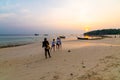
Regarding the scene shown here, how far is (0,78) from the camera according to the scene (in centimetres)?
948

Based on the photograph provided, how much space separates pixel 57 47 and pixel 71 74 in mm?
17491

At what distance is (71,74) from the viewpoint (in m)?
8.83

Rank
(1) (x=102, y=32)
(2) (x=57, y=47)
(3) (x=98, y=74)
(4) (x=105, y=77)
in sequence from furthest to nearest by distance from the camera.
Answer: (1) (x=102, y=32) → (2) (x=57, y=47) → (3) (x=98, y=74) → (4) (x=105, y=77)

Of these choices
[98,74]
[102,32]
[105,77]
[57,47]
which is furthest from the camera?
[102,32]

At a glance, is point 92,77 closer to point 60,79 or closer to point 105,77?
point 105,77

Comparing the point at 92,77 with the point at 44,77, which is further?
the point at 44,77

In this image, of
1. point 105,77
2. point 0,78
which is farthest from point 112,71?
point 0,78

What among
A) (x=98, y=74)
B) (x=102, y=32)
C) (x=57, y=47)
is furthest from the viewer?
(x=102, y=32)

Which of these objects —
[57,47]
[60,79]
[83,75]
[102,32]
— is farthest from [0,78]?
[102,32]

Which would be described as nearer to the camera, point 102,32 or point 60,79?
point 60,79

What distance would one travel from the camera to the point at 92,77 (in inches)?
315

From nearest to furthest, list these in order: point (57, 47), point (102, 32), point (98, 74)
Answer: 1. point (98, 74)
2. point (57, 47)
3. point (102, 32)

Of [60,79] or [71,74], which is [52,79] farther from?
[71,74]

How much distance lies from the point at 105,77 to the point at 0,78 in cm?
562
